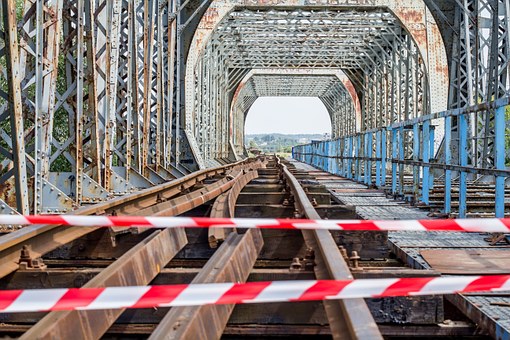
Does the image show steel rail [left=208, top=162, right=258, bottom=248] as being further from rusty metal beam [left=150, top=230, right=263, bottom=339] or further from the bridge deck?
the bridge deck

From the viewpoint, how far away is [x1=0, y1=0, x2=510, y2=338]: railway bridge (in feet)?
21.3

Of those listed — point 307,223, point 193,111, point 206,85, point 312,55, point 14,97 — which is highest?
point 312,55

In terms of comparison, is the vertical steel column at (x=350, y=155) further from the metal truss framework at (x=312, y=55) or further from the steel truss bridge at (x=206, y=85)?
the metal truss framework at (x=312, y=55)

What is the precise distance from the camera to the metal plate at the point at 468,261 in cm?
488

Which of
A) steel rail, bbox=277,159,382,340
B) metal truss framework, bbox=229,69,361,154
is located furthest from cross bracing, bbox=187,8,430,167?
steel rail, bbox=277,159,382,340

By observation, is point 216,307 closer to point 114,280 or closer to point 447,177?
point 114,280

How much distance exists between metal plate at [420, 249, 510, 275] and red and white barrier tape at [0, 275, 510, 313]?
236 cm

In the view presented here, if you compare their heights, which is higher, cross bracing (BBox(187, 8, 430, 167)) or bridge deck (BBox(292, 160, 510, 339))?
cross bracing (BBox(187, 8, 430, 167))

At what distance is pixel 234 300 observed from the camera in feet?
7.61

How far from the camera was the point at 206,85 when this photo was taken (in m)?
28.0

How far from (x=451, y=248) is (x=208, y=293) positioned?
4.08 metres

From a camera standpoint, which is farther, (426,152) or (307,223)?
(426,152)

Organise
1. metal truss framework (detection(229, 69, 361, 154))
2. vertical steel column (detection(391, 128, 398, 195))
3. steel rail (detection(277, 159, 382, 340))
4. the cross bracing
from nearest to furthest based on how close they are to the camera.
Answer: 1. steel rail (detection(277, 159, 382, 340))
2. vertical steel column (detection(391, 128, 398, 195))
3. the cross bracing
4. metal truss framework (detection(229, 69, 361, 154))

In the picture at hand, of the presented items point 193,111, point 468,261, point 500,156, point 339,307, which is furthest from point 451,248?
point 193,111
